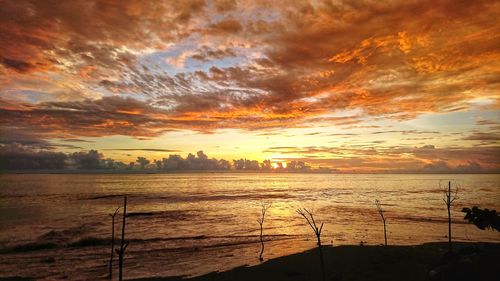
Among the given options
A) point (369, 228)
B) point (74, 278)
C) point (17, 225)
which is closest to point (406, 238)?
point (369, 228)

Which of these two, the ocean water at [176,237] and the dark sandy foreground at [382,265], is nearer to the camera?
the dark sandy foreground at [382,265]

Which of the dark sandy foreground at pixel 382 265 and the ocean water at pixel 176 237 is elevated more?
the dark sandy foreground at pixel 382 265

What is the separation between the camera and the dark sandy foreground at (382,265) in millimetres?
19547

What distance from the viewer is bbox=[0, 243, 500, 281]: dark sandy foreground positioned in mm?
19547

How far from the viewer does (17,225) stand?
56.9 meters

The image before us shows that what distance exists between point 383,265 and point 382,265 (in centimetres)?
8

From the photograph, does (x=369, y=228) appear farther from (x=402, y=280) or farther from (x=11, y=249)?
(x=11, y=249)

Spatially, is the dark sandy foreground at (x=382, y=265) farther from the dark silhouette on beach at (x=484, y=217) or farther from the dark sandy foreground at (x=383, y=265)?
the dark silhouette on beach at (x=484, y=217)

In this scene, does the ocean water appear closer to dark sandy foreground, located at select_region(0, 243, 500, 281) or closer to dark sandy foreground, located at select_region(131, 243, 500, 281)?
dark sandy foreground, located at select_region(131, 243, 500, 281)

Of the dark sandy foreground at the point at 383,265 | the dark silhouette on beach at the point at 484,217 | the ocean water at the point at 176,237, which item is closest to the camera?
the dark silhouette on beach at the point at 484,217

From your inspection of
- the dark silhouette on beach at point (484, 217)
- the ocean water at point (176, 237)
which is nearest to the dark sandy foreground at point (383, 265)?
the ocean water at point (176, 237)

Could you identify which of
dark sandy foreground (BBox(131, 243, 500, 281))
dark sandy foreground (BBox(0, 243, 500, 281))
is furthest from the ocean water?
dark sandy foreground (BBox(0, 243, 500, 281))

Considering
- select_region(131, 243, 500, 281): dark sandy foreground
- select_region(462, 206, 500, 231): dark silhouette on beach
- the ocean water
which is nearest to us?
select_region(462, 206, 500, 231): dark silhouette on beach

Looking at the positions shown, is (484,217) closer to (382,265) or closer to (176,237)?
(382,265)
